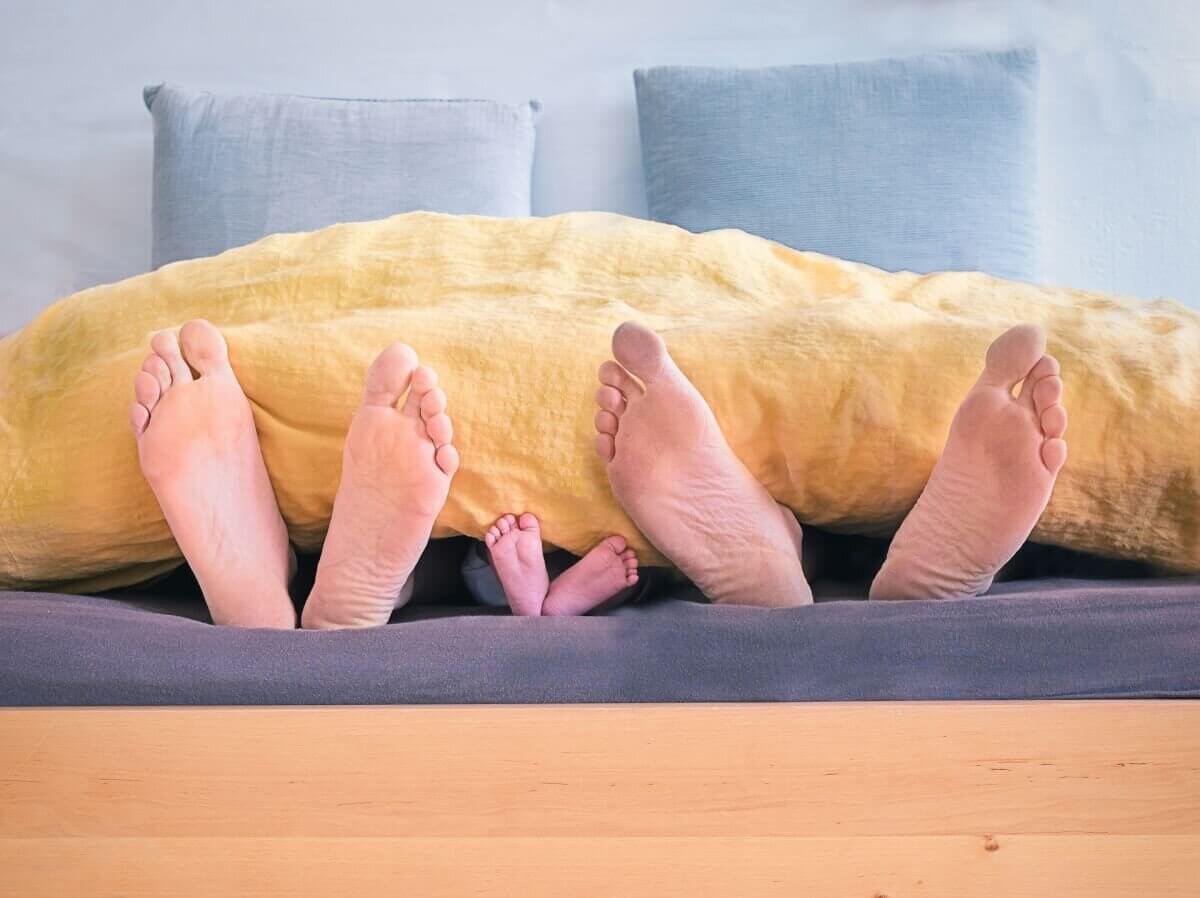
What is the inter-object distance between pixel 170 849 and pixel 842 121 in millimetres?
1636

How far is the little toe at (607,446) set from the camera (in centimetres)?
93

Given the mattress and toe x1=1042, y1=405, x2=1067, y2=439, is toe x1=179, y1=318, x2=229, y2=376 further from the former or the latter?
toe x1=1042, y1=405, x2=1067, y2=439

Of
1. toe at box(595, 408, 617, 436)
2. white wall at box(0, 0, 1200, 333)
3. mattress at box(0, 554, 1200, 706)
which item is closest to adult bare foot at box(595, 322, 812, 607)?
toe at box(595, 408, 617, 436)

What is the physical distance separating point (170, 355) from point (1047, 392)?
69 cm

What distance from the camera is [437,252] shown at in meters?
1.19

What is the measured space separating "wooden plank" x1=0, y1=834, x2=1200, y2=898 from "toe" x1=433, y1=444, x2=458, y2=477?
1.00 ft

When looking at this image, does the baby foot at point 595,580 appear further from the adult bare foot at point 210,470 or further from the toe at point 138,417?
the toe at point 138,417

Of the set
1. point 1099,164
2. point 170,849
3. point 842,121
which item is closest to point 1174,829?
point 170,849

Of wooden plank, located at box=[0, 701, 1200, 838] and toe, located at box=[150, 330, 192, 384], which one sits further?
toe, located at box=[150, 330, 192, 384]

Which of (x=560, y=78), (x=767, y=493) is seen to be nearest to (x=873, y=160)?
(x=560, y=78)

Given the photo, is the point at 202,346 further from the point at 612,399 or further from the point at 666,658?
the point at 666,658

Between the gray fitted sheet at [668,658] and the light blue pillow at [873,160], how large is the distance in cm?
120

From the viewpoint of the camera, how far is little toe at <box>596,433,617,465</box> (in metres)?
0.93

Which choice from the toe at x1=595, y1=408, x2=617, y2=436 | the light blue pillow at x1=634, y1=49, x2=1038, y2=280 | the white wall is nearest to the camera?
the toe at x1=595, y1=408, x2=617, y2=436
